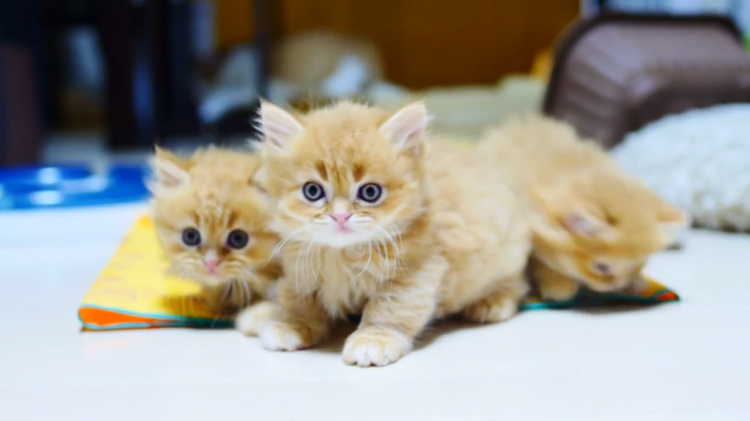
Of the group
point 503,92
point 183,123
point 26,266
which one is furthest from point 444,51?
point 26,266

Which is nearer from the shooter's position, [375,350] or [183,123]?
[375,350]

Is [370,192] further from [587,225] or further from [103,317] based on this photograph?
[103,317]

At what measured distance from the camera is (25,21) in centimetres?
350

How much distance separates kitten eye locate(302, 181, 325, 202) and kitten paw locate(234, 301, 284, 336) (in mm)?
236

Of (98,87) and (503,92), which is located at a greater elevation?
(503,92)

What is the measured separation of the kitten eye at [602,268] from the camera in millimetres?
1211

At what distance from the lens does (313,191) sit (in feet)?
3.29

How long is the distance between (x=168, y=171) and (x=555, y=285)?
0.72m

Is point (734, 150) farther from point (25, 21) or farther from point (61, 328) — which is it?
point (25, 21)

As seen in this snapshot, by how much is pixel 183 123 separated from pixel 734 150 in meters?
2.75

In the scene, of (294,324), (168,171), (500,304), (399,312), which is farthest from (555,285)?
(168,171)

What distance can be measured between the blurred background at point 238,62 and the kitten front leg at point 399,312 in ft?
5.92

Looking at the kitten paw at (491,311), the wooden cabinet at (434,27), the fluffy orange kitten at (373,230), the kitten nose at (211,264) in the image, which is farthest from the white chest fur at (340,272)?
the wooden cabinet at (434,27)

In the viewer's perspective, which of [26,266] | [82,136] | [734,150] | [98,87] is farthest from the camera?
[98,87]
